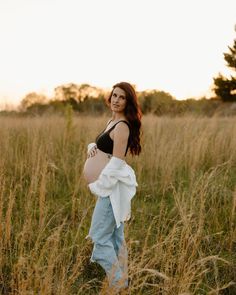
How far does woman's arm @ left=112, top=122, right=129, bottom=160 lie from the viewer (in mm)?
2371

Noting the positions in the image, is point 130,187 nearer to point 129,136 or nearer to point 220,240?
point 129,136

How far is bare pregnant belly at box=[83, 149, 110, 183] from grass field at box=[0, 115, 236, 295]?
353 millimetres

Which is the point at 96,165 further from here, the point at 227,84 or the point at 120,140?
the point at 227,84

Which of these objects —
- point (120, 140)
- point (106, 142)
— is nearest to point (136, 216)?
point (106, 142)

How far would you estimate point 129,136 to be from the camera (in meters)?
2.51

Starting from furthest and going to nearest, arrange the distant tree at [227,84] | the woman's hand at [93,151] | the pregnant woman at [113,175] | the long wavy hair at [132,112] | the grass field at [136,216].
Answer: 1. the distant tree at [227,84]
2. the woman's hand at [93,151]
3. the long wavy hair at [132,112]
4. the pregnant woman at [113,175]
5. the grass field at [136,216]

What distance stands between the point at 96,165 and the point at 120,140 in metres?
0.29

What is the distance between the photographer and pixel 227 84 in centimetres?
2647

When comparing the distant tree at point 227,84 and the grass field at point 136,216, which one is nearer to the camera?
the grass field at point 136,216

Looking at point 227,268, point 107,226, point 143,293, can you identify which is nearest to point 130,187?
point 107,226

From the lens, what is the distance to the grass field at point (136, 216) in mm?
2275

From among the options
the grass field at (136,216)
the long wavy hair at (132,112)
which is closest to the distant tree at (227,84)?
the grass field at (136,216)

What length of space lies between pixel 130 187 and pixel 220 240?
1319 mm

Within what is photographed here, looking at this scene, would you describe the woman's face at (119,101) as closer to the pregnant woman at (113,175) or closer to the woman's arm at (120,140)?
the pregnant woman at (113,175)
